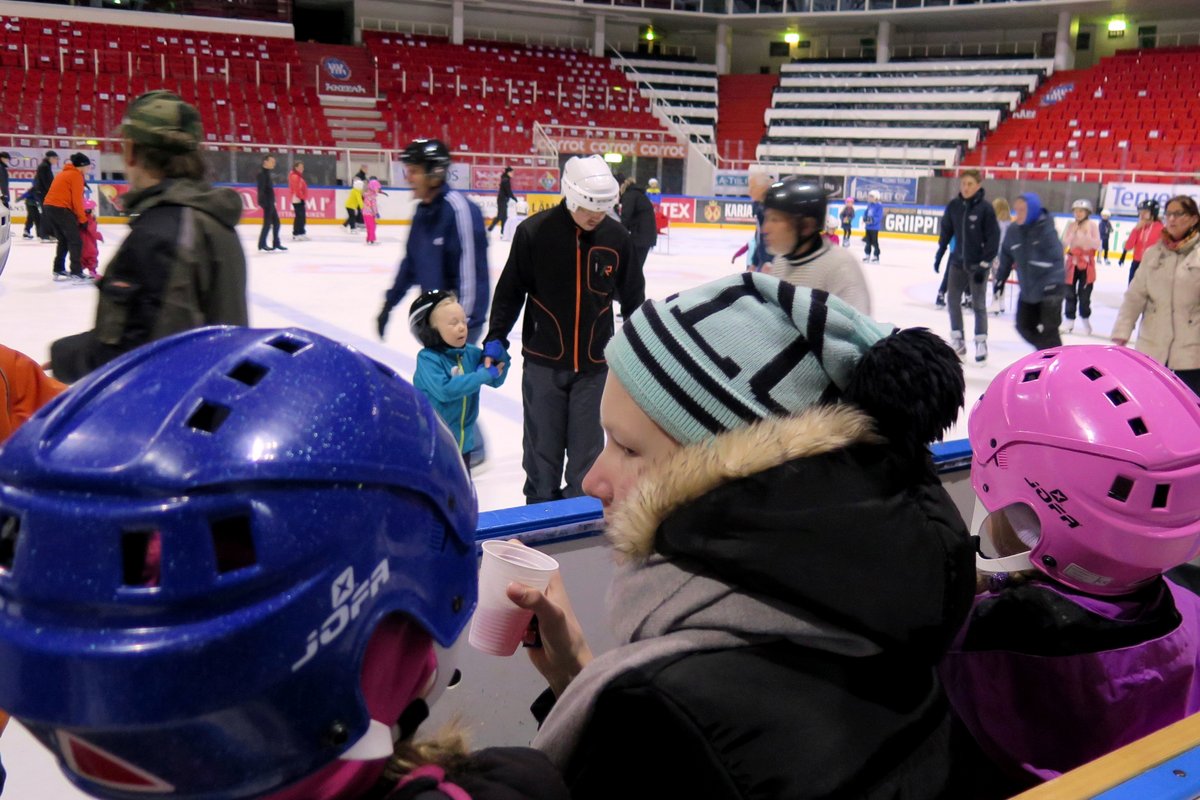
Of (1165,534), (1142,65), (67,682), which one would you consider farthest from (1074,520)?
(1142,65)

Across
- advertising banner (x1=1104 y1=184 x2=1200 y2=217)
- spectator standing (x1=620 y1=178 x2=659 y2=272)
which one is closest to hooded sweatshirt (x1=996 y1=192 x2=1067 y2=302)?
spectator standing (x1=620 y1=178 x2=659 y2=272)

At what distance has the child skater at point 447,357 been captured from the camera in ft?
11.1

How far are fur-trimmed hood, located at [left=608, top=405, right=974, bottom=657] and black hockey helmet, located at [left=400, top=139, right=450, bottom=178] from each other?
3.02 metres

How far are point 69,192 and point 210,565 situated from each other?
1018 cm

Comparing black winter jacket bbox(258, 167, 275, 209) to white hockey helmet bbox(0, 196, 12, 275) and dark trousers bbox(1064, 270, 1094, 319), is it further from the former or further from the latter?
white hockey helmet bbox(0, 196, 12, 275)

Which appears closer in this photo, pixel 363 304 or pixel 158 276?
pixel 158 276

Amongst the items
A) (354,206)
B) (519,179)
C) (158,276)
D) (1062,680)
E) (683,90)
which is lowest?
(1062,680)

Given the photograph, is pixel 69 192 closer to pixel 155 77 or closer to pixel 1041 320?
pixel 1041 320

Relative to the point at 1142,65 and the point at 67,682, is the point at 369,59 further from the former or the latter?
the point at 67,682

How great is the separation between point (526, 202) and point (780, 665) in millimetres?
19000

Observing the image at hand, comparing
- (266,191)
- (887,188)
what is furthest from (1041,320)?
(887,188)

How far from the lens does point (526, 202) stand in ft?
63.2

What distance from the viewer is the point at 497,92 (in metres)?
28.3

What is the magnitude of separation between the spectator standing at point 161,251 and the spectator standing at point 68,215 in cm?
798
